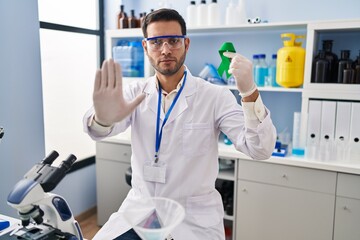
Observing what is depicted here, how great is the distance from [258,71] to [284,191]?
2.92 ft

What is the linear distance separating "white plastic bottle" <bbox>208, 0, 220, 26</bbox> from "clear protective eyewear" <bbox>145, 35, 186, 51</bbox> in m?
1.15

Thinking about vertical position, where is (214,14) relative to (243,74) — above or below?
above

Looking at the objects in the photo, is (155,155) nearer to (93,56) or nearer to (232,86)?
(232,86)

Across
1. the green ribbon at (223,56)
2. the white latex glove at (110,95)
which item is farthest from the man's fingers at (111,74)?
the green ribbon at (223,56)

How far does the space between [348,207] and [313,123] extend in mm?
557

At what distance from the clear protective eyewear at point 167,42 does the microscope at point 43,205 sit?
647 mm

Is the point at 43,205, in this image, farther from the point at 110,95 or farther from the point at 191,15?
the point at 191,15

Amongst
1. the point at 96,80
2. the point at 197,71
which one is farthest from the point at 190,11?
the point at 96,80

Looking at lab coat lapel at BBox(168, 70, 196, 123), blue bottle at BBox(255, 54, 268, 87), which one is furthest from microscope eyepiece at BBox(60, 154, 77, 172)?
blue bottle at BBox(255, 54, 268, 87)

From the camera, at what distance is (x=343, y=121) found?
6.79 feet

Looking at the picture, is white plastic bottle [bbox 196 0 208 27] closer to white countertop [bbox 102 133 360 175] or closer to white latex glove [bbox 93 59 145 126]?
white countertop [bbox 102 133 360 175]

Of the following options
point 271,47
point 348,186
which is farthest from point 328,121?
point 271,47

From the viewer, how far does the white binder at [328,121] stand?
2086mm

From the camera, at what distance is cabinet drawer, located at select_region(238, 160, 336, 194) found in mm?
1999
